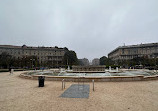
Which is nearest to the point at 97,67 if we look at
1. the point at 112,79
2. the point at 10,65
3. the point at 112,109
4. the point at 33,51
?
the point at 112,79

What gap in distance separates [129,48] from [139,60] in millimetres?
25698

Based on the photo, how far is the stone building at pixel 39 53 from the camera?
7188 cm

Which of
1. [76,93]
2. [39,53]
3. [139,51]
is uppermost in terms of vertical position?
[139,51]

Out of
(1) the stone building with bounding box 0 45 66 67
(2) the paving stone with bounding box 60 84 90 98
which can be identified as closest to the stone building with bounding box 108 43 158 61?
(1) the stone building with bounding box 0 45 66 67

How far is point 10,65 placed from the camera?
54.4m

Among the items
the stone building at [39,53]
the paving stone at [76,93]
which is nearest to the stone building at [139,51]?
the stone building at [39,53]

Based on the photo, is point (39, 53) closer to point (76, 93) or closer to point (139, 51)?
point (76, 93)

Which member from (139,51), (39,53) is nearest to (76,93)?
(39,53)

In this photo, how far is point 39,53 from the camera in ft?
263

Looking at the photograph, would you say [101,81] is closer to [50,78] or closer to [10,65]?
[50,78]

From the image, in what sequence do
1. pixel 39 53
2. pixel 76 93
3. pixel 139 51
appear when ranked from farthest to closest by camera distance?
pixel 39 53 < pixel 139 51 < pixel 76 93

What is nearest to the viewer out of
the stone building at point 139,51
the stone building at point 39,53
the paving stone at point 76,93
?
the paving stone at point 76,93

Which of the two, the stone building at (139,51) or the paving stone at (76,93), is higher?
the stone building at (139,51)

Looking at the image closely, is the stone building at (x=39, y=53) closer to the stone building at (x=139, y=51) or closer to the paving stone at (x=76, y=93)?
the stone building at (x=139, y=51)
